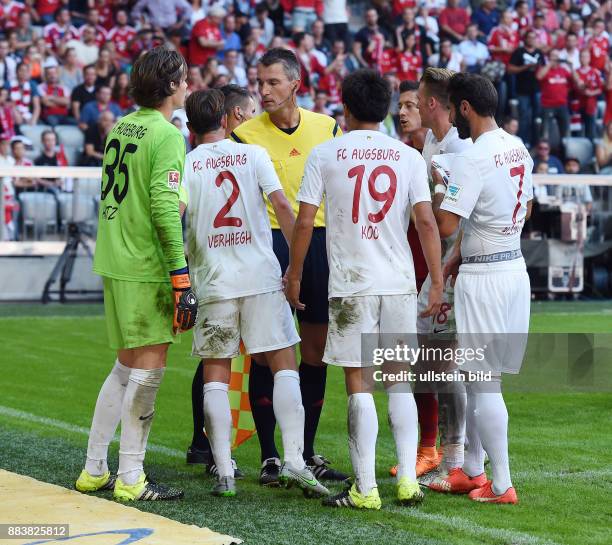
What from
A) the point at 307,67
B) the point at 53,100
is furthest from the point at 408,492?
the point at 307,67

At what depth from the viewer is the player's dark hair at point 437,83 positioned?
A: 20.3 feet

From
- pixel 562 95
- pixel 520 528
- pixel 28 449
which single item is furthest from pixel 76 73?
pixel 520 528

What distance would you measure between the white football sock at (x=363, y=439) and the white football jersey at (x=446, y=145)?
1.54 m

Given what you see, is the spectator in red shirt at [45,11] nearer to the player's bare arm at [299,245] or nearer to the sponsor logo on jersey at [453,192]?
the player's bare arm at [299,245]

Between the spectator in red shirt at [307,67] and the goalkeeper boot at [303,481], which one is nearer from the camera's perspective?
the goalkeeper boot at [303,481]

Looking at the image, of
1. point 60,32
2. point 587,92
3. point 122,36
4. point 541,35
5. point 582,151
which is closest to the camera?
point 60,32

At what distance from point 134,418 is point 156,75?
1.58m

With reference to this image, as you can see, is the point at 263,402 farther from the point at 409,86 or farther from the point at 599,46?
the point at 599,46

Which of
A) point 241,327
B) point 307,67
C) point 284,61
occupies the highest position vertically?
point 307,67

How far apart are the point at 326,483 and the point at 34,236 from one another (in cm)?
861

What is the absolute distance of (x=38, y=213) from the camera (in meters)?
14.0

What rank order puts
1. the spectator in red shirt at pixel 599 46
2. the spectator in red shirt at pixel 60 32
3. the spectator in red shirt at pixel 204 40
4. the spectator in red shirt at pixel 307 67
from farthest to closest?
the spectator in red shirt at pixel 599 46 → the spectator in red shirt at pixel 307 67 → the spectator in red shirt at pixel 204 40 → the spectator in red shirt at pixel 60 32

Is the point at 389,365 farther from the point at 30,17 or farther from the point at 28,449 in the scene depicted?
the point at 30,17

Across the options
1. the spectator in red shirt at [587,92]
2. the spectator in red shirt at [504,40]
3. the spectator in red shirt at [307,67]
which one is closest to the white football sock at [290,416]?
the spectator in red shirt at [307,67]
